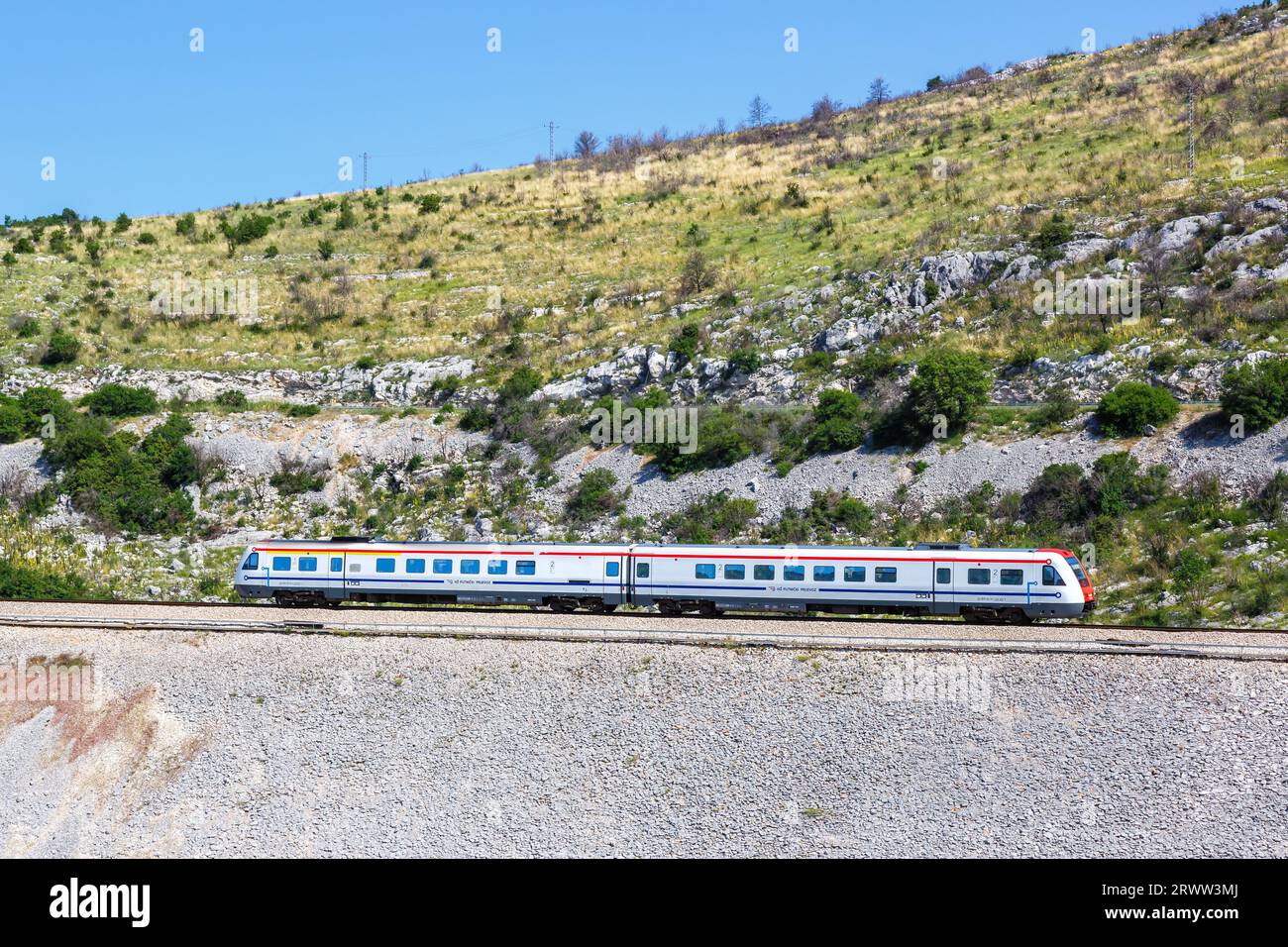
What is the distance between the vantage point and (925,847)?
20.3 metres

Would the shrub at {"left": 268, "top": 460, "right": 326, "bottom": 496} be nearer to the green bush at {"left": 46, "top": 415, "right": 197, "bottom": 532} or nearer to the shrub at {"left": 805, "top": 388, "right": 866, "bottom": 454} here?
the green bush at {"left": 46, "top": 415, "right": 197, "bottom": 532}

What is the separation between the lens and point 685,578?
32188 mm

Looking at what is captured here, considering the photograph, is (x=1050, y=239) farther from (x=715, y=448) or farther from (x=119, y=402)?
(x=119, y=402)

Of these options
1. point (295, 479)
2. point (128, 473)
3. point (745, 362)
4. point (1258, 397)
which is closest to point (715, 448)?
point (745, 362)

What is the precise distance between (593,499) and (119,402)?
25.8 meters

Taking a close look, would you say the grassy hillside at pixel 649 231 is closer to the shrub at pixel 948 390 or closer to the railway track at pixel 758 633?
the shrub at pixel 948 390

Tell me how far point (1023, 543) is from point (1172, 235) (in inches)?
906

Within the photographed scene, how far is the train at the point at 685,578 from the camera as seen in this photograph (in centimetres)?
2989

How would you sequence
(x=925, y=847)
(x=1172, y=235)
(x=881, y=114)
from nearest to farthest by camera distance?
1. (x=925, y=847)
2. (x=1172, y=235)
3. (x=881, y=114)

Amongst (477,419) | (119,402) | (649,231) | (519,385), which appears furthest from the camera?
(649,231)

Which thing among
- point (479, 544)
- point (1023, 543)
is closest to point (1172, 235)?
point (1023, 543)

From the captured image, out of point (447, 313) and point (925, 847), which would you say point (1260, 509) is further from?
point (447, 313)

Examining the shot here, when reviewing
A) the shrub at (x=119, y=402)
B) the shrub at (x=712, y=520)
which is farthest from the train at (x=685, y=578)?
the shrub at (x=119, y=402)
